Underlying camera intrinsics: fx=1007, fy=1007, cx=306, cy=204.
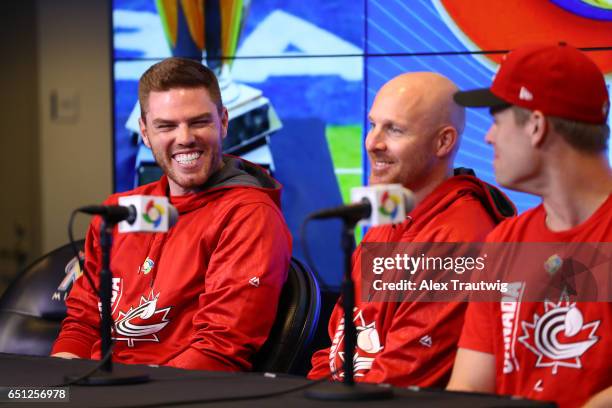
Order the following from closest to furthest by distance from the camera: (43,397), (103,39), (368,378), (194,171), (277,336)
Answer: (43,397) < (368,378) < (277,336) < (194,171) < (103,39)

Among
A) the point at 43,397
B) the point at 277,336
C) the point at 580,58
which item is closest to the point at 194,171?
the point at 277,336

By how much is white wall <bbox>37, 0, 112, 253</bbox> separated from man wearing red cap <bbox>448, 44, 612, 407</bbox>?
3.75m

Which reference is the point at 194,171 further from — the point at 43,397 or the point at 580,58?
the point at 580,58

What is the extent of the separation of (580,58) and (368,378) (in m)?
0.84

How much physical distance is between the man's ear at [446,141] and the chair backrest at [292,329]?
0.54 m

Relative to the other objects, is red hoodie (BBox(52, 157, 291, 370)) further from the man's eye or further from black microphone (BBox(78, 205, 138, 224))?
black microphone (BBox(78, 205, 138, 224))

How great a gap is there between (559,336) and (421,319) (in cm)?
38

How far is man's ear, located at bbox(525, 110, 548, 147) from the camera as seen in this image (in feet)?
6.43

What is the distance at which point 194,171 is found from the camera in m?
2.81

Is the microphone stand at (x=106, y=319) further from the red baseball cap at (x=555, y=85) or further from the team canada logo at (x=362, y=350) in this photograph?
the red baseball cap at (x=555, y=85)

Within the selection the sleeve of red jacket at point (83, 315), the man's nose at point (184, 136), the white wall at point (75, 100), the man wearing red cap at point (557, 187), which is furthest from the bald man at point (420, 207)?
the white wall at point (75, 100)

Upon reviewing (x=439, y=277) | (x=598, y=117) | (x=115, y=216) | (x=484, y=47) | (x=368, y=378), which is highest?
(x=484, y=47)

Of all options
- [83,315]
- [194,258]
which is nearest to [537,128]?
[194,258]

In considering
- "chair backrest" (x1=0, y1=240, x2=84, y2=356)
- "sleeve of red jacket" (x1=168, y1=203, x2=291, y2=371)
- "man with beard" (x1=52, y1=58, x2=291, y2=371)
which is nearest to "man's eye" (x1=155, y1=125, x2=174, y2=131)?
"man with beard" (x1=52, y1=58, x2=291, y2=371)
